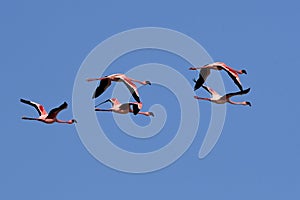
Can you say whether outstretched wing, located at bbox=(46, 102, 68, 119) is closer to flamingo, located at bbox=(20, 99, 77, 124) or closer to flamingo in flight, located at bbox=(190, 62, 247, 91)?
flamingo, located at bbox=(20, 99, 77, 124)

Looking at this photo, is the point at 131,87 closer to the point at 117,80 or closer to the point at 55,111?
the point at 117,80

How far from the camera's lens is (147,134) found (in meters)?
62.5

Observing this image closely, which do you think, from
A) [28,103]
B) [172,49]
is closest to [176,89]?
[172,49]

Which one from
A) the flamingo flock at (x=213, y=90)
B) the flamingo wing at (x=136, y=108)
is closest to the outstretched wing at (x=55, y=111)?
the flamingo wing at (x=136, y=108)

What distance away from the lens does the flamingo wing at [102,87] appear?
201 feet

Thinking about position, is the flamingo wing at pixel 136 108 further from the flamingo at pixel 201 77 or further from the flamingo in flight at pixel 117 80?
the flamingo at pixel 201 77

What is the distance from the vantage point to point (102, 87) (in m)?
61.4

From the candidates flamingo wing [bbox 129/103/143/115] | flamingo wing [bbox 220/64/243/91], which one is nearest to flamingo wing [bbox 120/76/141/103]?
flamingo wing [bbox 129/103/143/115]

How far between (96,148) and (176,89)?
12.3 ft

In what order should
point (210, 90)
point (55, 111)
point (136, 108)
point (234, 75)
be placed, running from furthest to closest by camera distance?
point (210, 90) < point (55, 111) < point (136, 108) < point (234, 75)

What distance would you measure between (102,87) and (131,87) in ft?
6.94

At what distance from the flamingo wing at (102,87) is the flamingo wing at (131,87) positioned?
1179mm

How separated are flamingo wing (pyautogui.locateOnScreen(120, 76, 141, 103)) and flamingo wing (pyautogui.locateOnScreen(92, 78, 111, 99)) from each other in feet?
3.87

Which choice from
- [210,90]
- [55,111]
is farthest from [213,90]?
[55,111]
